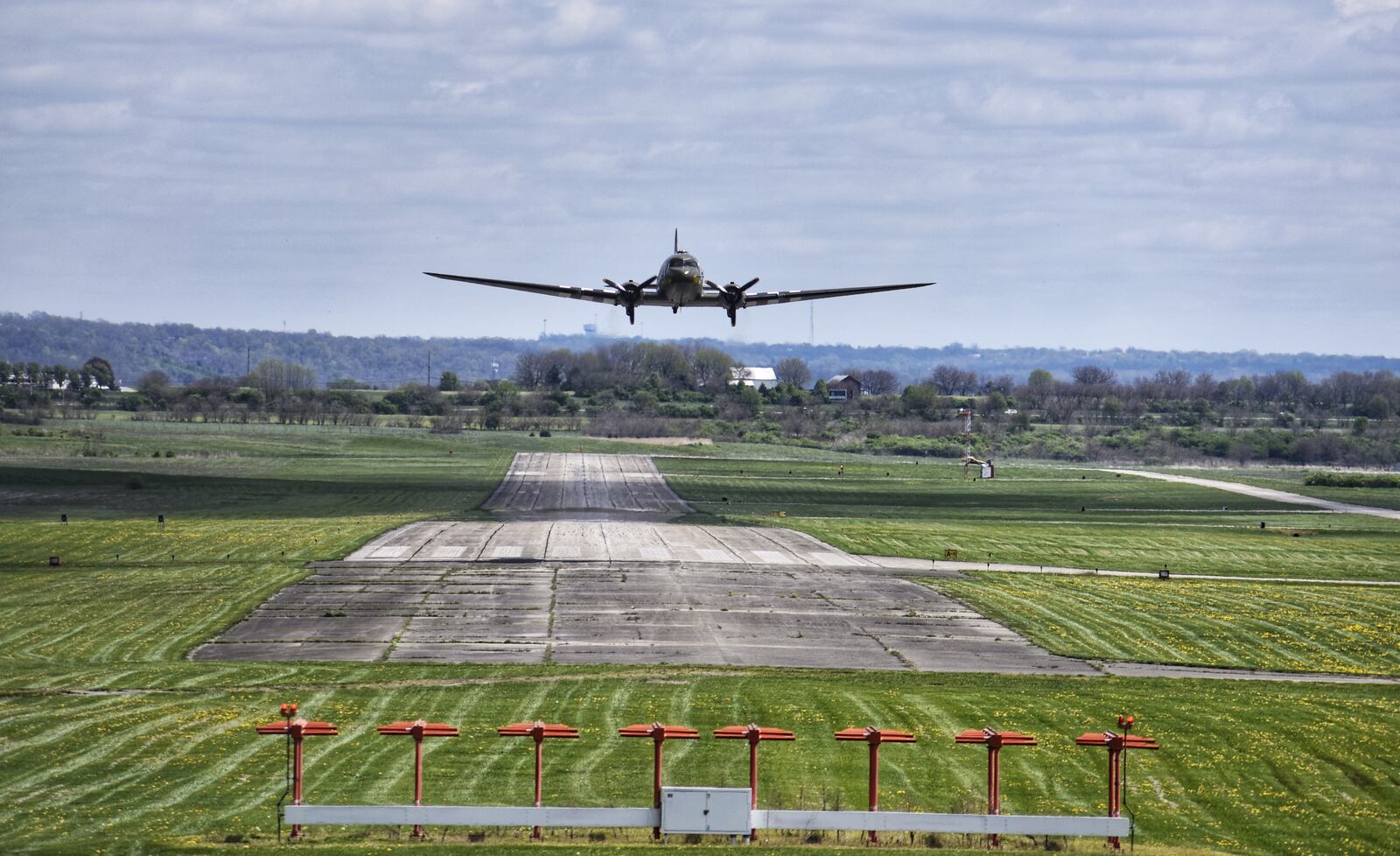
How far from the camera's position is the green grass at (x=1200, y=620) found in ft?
173

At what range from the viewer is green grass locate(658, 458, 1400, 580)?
88.1 metres

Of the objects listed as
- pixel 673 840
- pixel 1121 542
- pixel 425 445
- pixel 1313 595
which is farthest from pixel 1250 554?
pixel 425 445

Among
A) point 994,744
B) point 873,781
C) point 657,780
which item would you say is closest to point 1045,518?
point 994,744

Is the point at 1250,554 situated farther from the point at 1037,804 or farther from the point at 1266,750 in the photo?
the point at 1037,804

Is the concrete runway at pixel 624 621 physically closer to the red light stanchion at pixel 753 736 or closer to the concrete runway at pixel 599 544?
the concrete runway at pixel 599 544

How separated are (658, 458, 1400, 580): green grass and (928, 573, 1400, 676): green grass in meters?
11.5

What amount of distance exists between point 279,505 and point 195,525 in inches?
706

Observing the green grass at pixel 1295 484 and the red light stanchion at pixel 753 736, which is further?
the green grass at pixel 1295 484

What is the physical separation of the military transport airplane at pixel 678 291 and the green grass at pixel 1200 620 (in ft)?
73.5

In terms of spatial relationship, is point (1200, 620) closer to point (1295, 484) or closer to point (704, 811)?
point (704, 811)

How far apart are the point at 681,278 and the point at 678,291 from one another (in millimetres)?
1681

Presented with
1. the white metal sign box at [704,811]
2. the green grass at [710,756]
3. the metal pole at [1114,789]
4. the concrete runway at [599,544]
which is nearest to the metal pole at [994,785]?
the green grass at [710,756]

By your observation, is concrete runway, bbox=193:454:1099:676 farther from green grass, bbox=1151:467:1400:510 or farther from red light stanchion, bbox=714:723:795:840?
green grass, bbox=1151:467:1400:510

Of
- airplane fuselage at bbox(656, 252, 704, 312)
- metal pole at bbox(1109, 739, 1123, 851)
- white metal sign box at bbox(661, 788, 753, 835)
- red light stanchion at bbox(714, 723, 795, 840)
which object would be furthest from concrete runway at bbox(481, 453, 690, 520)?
white metal sign box at bbox(661, 788, 753, 835)
